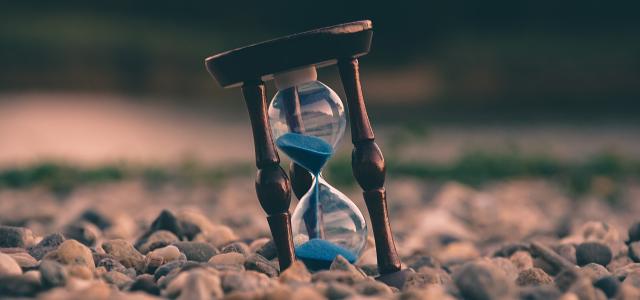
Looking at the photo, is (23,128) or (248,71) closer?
(248,71)

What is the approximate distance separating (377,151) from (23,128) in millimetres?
8358

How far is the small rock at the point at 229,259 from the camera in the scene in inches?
104

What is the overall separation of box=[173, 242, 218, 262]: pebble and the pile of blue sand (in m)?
0.30

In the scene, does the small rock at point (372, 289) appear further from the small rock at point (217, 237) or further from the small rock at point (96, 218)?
the small rock at point (96, 218)

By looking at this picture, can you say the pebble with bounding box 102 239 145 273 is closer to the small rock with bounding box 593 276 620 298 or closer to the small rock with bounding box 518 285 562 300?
the small rock with bounding box 518 285 562 300

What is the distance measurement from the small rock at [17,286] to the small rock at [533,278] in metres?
1.31

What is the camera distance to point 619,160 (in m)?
6.98

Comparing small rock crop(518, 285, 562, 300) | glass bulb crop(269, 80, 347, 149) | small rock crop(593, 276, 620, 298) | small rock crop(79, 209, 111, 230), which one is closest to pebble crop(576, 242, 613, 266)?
small rock crop(593, 276, 620, 298)

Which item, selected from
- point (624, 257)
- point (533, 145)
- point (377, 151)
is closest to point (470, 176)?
point (533, 145)

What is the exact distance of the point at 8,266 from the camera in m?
2.35

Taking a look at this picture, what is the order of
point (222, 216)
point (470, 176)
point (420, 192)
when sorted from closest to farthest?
point (222, 216)
point (420, 192)
point (470, 176)

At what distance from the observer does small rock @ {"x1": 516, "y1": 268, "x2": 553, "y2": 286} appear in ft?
8.43

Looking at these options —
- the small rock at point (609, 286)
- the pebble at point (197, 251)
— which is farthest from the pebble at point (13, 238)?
the small rock at point (609, 286)

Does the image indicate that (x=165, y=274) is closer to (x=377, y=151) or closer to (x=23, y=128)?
(x=377, y=151)
